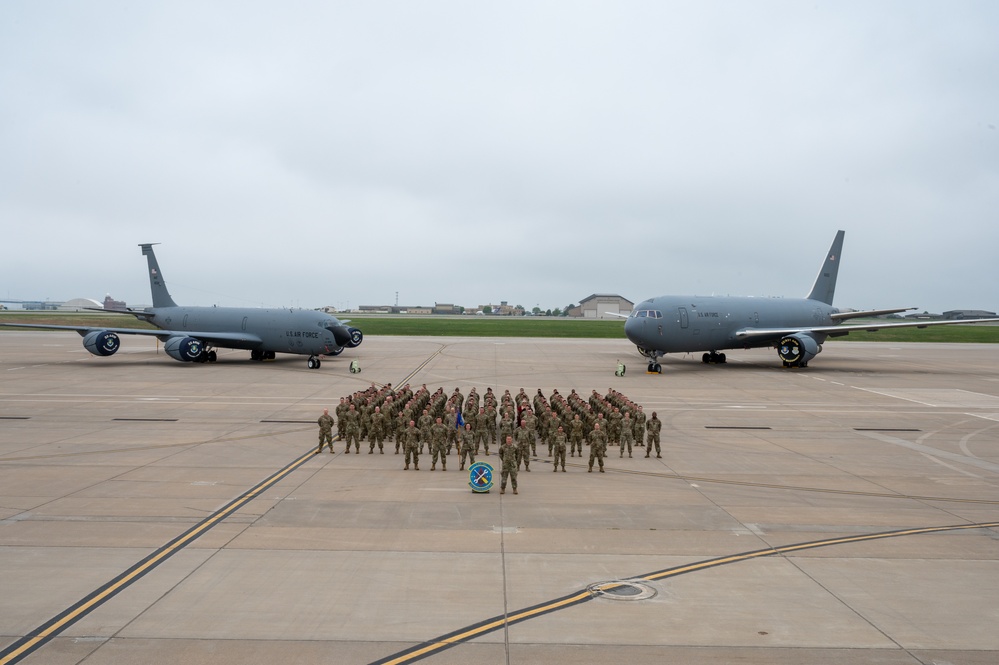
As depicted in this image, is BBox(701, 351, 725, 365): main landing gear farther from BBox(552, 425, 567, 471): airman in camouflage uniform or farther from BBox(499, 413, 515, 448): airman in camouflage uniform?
BBox(499, 413, 515, 448): airman in camouflage uniform

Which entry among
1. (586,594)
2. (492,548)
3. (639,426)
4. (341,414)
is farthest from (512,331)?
(586,594)

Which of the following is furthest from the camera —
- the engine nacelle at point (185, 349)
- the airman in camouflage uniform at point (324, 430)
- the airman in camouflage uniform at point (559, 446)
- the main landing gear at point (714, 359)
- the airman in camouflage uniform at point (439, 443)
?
the main landing gear at point (714, 359)

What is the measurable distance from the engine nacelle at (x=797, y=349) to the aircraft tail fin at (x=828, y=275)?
34.5ft

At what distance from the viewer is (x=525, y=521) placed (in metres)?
14.5

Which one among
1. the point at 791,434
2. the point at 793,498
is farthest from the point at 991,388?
the point at 793,498

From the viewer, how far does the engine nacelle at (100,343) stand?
4734 cm

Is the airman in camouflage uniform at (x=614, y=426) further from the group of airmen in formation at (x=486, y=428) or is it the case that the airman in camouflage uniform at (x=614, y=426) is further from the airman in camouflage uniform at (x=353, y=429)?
the airman in camouflage uniform at (x=353, y=429)

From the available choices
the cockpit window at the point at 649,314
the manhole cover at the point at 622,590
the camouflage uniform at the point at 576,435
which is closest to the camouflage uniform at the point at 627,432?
the camouflage uniform at the point at 576,435

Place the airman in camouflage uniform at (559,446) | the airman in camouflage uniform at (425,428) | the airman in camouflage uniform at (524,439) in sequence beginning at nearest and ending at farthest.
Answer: the airman in camouflage uniform at (524,439) < the airman in camouflage uniform at (559,446) < the airman in camouflage uniform at (425,428)

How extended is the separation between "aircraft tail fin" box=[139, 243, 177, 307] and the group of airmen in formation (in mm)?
36699

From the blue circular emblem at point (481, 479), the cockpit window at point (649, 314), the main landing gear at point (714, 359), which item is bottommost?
the blue circular emblem at point (481, 479)

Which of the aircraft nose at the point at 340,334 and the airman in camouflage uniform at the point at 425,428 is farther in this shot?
the aircraft nose at the point at 340,334

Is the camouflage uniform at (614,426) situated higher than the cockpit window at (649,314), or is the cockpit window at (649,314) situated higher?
the cockpit window at (649,314)

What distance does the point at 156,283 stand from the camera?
55.8 meters
